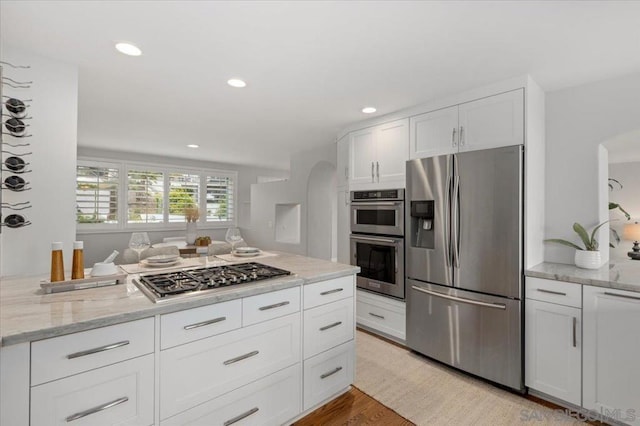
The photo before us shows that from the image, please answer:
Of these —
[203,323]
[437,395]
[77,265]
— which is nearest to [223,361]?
[203,323]

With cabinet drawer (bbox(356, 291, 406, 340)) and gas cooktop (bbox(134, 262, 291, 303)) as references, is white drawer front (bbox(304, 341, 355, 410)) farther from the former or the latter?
cabinet drawer (bbox(356, 291, 406, 340))

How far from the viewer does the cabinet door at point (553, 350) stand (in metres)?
2.09

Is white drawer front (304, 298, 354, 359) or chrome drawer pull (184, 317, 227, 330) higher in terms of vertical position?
chrome drawer pull (184, 317, 227, 330)

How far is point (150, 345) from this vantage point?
4.50 ft

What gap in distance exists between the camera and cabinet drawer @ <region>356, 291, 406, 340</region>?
312 cm

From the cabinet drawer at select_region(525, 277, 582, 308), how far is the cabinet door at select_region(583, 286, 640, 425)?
0.05 metres

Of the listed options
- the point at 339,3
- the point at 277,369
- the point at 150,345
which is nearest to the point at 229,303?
the point at 150,345

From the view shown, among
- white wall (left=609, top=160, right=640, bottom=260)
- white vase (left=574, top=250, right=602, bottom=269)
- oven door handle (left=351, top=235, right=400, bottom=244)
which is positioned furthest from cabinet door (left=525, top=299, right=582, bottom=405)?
white wall (left=609, top=160, right=640, bottom=260)

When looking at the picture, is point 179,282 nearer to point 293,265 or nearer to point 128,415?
point 128,415

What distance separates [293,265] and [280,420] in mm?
1004

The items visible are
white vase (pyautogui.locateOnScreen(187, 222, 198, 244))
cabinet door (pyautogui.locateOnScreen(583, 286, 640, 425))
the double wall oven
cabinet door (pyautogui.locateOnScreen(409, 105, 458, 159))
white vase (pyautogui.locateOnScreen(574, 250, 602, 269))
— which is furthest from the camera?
white vase (pyautogui.locateOnScreen(187, 222, 198, 244))

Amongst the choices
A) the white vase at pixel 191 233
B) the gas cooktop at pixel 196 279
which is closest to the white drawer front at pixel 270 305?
the gas cooktop at pixel 196 279

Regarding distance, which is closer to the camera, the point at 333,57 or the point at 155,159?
the point at 333,57

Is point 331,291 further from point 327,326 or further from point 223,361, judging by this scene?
point 223,361
